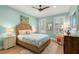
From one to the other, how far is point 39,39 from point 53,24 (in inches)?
25.1

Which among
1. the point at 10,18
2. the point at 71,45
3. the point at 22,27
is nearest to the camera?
the point at 71,45

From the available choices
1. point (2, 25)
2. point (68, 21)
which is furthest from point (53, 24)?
point (2, 25)

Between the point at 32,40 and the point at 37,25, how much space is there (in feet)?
1.58

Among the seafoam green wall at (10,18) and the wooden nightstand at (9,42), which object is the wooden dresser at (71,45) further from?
the wooden nightstand at (9,42)

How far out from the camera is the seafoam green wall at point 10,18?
205 cm

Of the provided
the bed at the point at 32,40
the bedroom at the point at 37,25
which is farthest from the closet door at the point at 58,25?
the bed at the point at 32,40

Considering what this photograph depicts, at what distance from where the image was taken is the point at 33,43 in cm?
255

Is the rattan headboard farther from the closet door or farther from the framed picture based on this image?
the closet door

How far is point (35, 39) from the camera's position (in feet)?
8.36

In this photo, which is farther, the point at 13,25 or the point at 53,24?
the point at 53,24

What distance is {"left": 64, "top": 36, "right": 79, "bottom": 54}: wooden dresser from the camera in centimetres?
196

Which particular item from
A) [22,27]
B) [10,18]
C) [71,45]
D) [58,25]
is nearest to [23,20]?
[22,27]

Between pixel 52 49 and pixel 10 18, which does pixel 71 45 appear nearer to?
pixel 52 49
